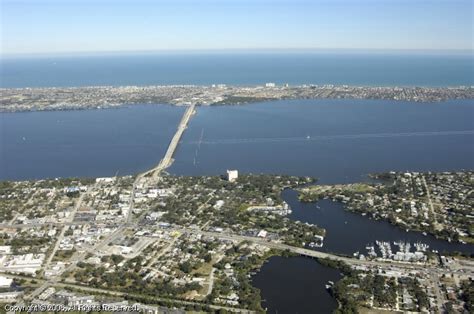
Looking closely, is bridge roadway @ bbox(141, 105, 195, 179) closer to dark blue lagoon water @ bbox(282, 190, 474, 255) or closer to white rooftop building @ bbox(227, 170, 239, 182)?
white rooftop building @ bbox(227, 170, 239, 182)

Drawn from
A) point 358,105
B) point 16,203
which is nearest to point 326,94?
point 358,105

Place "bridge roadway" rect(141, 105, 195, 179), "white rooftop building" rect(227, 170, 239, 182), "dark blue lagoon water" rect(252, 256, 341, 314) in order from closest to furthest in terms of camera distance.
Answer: "dark blue lagoon water" rect(252, 256, 341, 314) < "white rooftop building" rect(227, 170, 239, 182) < "bridge roadway" rect(141, 105, 195, 179)

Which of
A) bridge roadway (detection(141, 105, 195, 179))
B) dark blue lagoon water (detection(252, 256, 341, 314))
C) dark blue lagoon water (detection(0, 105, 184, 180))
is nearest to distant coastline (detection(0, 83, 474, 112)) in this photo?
dark blue lagoon water (detection(0, 105, 184, 180))

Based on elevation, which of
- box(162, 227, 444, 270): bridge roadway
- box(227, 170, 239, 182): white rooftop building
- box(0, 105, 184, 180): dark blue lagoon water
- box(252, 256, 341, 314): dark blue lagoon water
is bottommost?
box(0, 105, 184, 180): dark blue lagoon water

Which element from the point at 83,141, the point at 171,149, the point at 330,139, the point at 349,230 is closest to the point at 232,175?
the point at 349,230

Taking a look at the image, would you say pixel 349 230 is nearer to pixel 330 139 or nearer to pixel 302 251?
pixel 302 251

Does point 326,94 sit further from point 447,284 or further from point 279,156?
point 447,284
